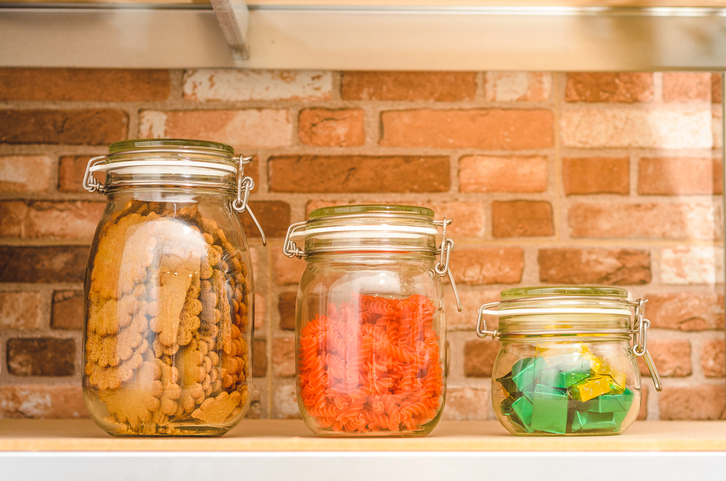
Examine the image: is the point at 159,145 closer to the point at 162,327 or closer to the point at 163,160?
the point at 163,160

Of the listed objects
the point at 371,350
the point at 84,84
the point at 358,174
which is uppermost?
the point at 84,84

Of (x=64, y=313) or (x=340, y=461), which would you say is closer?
(x=340, y=461)

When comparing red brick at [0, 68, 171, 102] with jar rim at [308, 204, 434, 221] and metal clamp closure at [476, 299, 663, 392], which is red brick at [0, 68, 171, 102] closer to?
jar rim at [308, 204, 434, 221]

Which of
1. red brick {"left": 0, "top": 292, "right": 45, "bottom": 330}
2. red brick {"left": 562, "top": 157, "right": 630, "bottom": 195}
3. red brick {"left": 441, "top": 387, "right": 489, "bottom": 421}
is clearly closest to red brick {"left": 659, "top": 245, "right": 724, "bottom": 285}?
red brick {"left": 562, "top": 157, "right": 630, "bottom": 195}

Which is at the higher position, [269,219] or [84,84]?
[84,84]

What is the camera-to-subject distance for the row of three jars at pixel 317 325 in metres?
0.65

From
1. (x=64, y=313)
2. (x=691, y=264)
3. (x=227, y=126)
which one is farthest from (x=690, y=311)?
(x=64, y=313)

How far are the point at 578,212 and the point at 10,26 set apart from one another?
88cm

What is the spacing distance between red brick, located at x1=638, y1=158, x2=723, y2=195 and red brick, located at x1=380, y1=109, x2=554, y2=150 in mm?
154

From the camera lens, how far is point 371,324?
0.67 meters

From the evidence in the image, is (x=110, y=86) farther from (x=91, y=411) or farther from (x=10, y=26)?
(x=91, y=411)

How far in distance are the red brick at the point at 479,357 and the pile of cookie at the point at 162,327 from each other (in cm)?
40

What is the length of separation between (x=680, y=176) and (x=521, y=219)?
0.25 meters

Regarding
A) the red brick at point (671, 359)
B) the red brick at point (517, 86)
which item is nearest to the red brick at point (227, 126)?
the red brick at point (517, 86)
